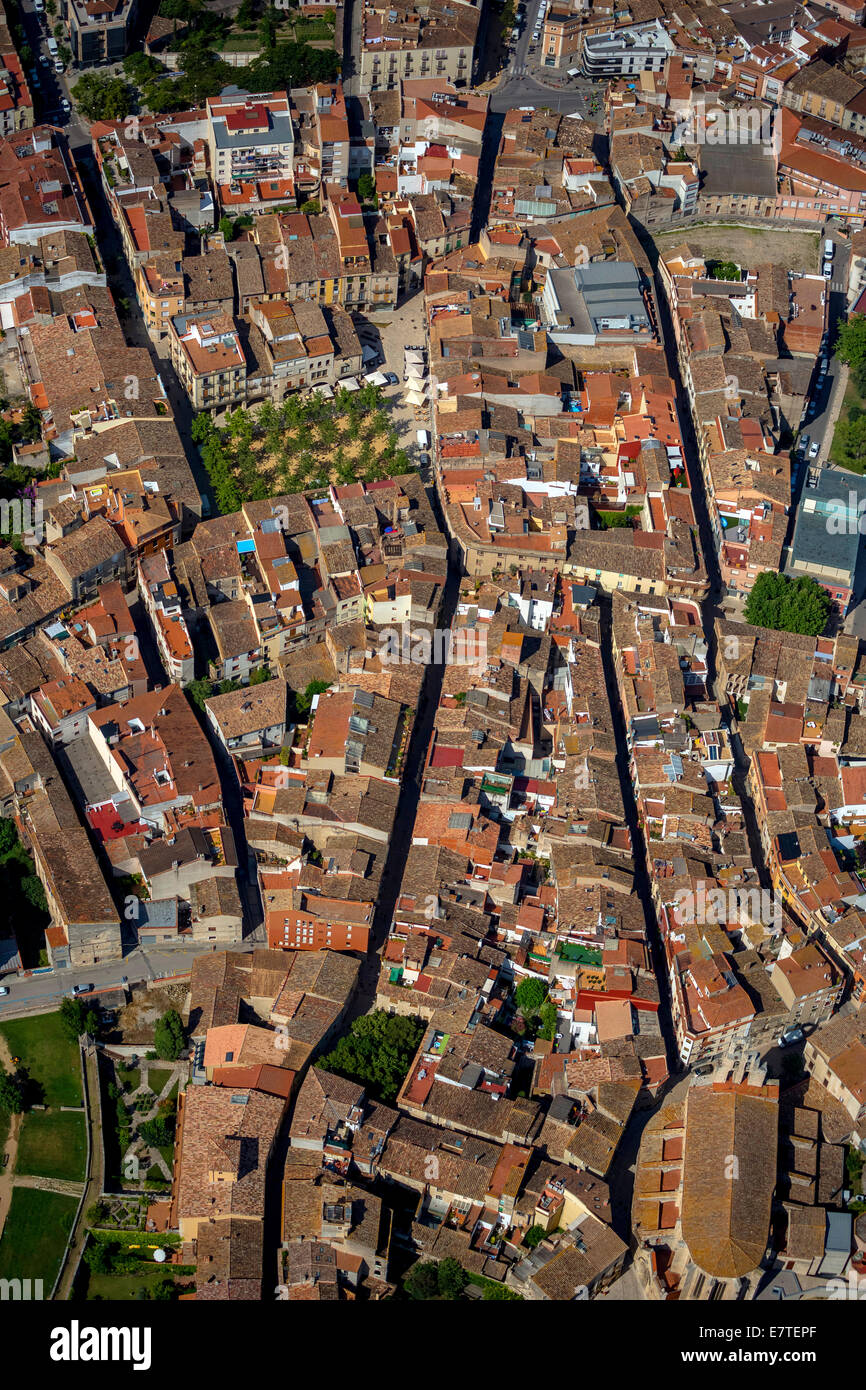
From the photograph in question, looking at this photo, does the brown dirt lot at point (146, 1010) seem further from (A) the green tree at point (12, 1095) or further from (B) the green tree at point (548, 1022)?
(B) the green tree at point (548, 1022)

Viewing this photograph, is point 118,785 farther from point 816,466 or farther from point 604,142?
point 604,142

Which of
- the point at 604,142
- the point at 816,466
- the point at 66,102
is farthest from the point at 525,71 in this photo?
the point at 816,466

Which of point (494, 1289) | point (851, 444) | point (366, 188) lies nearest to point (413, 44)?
point (366, 188)

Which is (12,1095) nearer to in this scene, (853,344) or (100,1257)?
(100,1257)

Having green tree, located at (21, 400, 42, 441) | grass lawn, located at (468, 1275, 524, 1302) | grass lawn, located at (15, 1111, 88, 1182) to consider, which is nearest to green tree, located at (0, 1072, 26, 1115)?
grass lawn, located at (15, 1111, 88, 1182)

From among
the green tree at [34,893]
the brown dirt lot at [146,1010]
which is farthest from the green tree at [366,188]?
the brown dirt lot at [146,1010]

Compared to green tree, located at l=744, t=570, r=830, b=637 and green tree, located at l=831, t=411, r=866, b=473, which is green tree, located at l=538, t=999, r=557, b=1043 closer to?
green tree, located at l=744, t=570, r=830, b=637
